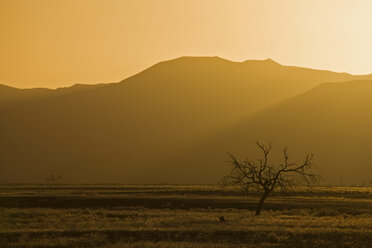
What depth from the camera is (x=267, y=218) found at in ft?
165

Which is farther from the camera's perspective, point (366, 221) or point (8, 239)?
point (366, 221)

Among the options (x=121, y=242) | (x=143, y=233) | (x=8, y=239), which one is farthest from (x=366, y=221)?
(x=8, y=239)

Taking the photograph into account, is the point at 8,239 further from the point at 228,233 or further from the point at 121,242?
the point at 228,233

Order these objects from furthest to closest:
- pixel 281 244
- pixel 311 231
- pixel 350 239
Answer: pixel 311 231 → pixel 350 239 → pixel 281 244

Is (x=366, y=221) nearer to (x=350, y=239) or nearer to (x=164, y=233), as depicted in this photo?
(x=350, y=239)

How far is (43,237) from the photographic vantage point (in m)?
36.4

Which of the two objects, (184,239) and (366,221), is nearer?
(184,239)

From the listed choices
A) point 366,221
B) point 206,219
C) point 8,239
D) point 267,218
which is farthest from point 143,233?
point 366,221

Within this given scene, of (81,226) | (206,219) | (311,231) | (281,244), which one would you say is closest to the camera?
(281,244)

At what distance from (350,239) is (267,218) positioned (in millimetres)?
14073

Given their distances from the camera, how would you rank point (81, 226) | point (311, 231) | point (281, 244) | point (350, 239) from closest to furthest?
point (281, 244), point (350, 239), point (311, 231), point (81, 226)

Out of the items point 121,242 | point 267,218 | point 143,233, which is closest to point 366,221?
point 267,218

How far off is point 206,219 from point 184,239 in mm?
12609

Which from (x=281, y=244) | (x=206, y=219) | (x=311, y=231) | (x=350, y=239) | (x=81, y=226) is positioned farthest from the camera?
(x=206, y=219)
